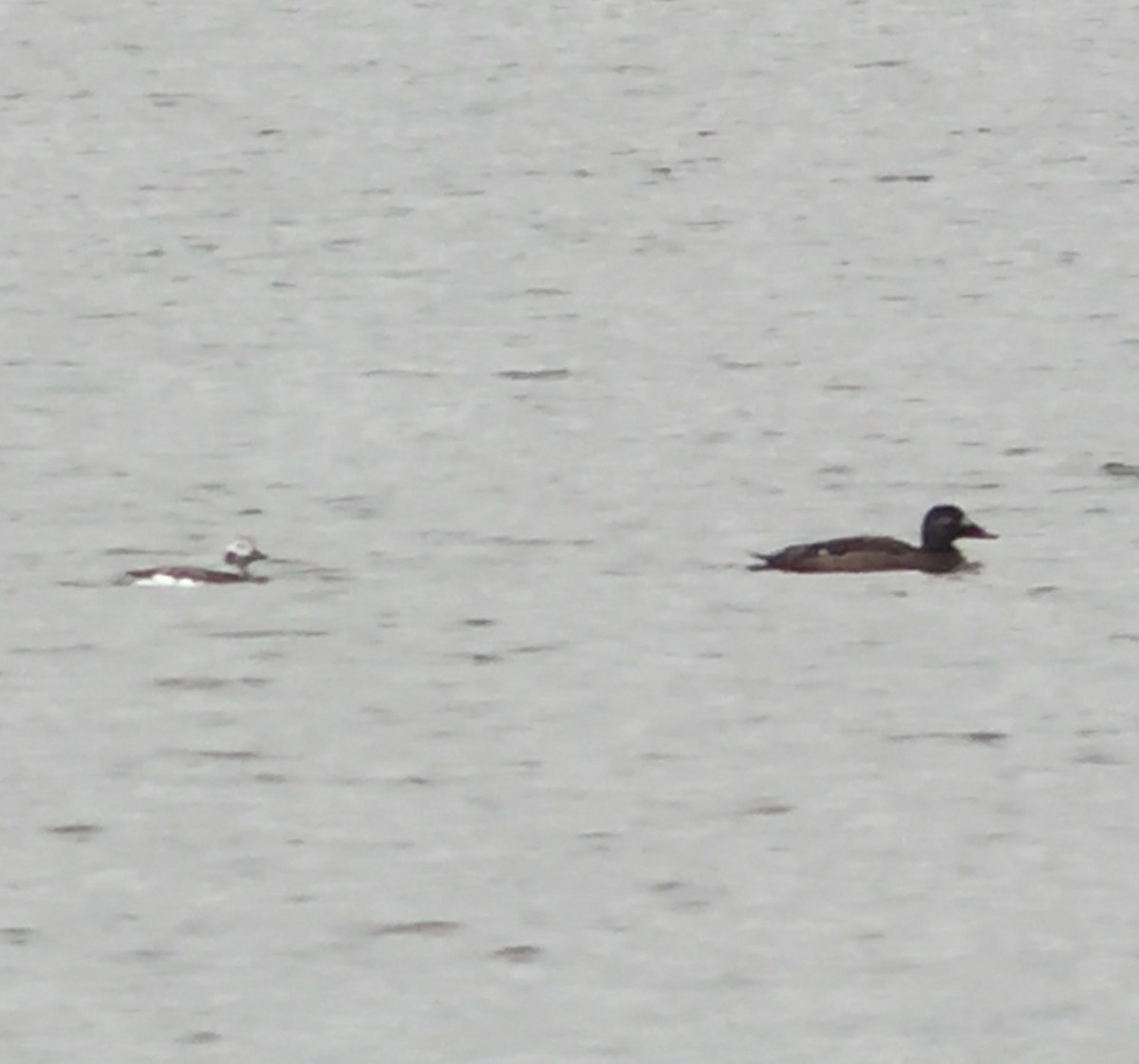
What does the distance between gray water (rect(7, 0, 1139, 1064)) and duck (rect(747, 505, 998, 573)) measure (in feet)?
0.32

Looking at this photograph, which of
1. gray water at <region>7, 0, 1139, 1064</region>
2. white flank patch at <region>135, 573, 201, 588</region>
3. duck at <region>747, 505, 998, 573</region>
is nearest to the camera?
gray water at <region>7, 0, 1139, 1064</region>

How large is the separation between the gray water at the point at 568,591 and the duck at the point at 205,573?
76 mm

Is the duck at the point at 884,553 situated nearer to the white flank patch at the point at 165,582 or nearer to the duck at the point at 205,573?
the duck at the point at 205,573

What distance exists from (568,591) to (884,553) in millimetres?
1516

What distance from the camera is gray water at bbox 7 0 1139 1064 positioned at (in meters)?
13.0

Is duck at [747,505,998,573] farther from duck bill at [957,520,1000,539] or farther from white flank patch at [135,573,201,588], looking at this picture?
white flank patch at [135,573,201,588]

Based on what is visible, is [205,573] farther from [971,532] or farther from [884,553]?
[971,532]

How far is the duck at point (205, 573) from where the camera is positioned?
18438 millimetres

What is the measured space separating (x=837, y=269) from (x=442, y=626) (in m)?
11.7

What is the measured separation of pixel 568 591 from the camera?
18484 mm

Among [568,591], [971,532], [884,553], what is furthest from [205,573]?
[971,532]

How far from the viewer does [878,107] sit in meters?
37.8

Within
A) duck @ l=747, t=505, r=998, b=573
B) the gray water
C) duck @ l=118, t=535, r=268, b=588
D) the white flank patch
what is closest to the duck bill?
duck @ l=747, t=505, r=998, b=573

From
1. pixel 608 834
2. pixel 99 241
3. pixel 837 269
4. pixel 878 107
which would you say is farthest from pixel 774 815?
pixel 878 107
